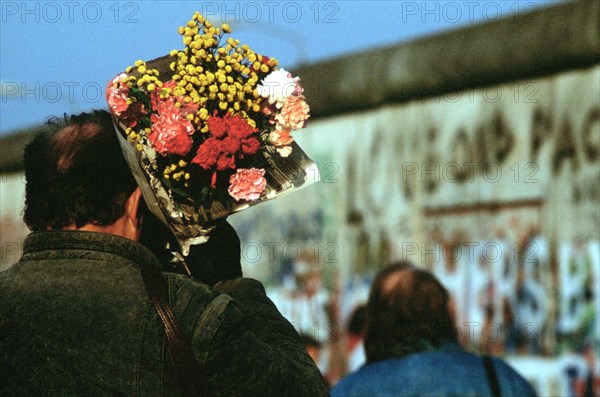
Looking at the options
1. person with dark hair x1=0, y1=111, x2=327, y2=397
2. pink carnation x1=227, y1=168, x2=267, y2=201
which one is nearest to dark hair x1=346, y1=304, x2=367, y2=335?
pink carnation x1=227, y1=168, x2=267, y2=201

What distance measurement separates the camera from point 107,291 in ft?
8.01

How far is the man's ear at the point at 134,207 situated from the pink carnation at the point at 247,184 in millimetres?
290

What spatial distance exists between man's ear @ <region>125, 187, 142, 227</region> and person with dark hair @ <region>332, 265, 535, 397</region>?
177 cm

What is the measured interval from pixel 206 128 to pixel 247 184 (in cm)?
17

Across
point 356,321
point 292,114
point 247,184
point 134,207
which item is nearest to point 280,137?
point 292,114

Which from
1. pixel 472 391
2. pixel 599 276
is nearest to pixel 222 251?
pixel 472 391

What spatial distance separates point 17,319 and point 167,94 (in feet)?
2.30

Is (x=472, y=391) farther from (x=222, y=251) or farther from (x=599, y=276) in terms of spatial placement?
(x=599, y=276)

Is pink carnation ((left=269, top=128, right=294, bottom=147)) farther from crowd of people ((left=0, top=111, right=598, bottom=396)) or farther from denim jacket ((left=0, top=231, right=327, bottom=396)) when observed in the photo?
denim jacket ((left=0, top=231, right=327, bottom=396))

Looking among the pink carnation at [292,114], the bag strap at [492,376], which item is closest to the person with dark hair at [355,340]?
the bag strap at [492,376]

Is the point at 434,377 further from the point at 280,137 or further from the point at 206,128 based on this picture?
the point at 206,128

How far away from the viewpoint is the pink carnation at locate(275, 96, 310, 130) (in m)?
2.98

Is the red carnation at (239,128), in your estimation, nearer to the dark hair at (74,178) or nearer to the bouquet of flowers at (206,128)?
the bouquet of flowers at (206,128)

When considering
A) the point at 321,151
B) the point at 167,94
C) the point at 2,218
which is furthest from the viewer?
the point at 2,218
